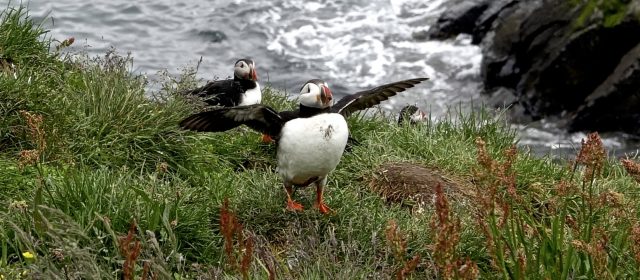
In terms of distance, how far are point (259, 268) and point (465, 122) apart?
3438 mm

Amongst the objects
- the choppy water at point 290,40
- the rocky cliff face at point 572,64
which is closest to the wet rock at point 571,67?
the rocky cliff face at point 572,64

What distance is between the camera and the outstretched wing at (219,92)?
759 cm

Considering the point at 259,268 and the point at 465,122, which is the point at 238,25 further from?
the point at 259,268

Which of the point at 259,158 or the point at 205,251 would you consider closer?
the point at 205,251

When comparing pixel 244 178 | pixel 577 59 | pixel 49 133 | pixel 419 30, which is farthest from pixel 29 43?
pixel 419 30

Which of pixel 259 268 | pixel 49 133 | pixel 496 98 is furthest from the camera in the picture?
pixel 496 98

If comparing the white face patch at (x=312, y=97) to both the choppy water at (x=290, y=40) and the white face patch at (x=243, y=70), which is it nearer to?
the white face patch at (x=243, y=70)

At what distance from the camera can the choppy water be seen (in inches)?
583

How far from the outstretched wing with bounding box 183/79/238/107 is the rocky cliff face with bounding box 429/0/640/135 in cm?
635

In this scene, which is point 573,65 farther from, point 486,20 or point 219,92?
point 219,92

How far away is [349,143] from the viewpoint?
6754mm

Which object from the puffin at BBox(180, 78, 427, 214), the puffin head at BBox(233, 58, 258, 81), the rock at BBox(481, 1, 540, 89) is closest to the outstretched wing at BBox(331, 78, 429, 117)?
the puffin at BBox(180, 78, 427, 214)

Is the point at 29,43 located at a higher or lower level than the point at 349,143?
higher

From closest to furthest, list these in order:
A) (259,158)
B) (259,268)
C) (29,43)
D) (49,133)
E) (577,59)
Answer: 1. (259,268)
2. (49,133)
3. (259,158)
4. (29,43)
5. (577,59)
